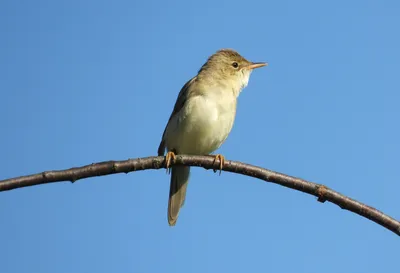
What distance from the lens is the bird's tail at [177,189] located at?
23.4ft

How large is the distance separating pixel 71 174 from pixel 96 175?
0.17m

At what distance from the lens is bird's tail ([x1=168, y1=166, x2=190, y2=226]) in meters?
7.14

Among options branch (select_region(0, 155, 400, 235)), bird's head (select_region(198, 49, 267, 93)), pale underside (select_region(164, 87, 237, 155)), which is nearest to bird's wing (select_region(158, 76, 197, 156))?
pale underside (select_region(164, 87, 237, 155))

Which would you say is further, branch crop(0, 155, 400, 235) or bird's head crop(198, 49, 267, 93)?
bird's head crop(198, 49, 267, 93)

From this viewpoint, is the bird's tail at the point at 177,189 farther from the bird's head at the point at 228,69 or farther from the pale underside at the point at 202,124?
the bird's head at the point at 228,69

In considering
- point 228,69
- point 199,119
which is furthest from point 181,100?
point 228,69

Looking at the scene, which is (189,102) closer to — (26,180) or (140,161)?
(140,161)

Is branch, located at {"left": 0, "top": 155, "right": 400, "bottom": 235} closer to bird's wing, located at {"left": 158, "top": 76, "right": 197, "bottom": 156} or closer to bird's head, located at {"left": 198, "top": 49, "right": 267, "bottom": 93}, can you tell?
bird's wing, located at {"left": 158, "top": 76, "right": 197, "bottom": 156}

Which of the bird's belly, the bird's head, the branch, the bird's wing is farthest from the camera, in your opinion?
the bird's head

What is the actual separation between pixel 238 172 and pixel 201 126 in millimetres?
3103

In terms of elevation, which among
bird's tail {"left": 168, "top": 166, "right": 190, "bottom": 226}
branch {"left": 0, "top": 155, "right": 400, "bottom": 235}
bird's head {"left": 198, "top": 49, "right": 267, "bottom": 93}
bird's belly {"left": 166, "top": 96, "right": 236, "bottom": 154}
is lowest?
branch {"left": 0, "top": 155, "right": 400, "bottom": 235}

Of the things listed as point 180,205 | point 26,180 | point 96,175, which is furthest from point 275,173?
point 180,205

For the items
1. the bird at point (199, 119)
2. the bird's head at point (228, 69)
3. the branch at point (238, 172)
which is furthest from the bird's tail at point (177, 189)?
the branch at point (238, 172)

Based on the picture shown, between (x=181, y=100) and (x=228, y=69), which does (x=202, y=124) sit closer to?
(x=181, y=100)
